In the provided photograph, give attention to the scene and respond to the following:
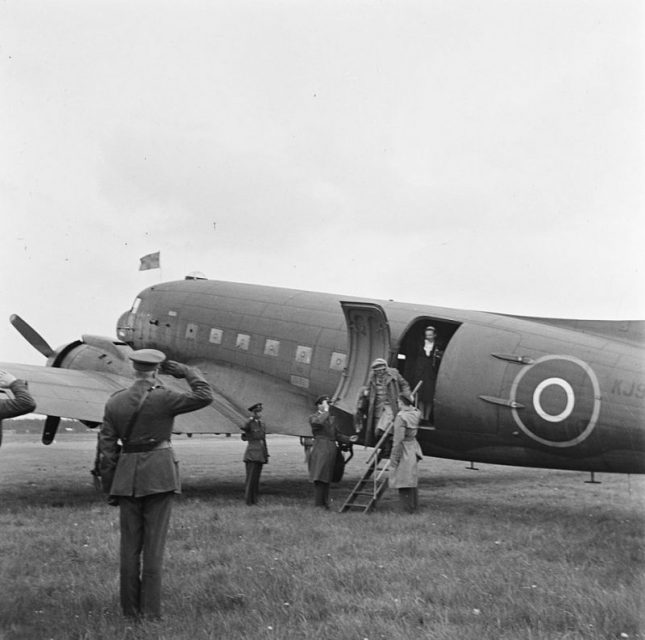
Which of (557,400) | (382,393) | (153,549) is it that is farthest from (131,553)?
(557,400)

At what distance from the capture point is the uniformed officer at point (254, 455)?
41.7 feet

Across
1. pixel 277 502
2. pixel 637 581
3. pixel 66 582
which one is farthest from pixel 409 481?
pixel 66 582

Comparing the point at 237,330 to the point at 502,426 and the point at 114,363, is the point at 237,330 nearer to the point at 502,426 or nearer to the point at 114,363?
the point at 114,363

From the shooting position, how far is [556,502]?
13.6 metres

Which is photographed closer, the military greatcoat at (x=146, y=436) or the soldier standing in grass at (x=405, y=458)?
the military greatcoat at (x=146, y=436)

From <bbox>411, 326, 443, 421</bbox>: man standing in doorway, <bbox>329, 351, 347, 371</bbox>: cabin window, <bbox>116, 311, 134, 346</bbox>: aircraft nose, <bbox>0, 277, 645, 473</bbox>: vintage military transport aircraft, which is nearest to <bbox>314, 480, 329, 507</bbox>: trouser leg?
<bbox>0, 277, 645, 473</bbox>: vintage military transport aircraft

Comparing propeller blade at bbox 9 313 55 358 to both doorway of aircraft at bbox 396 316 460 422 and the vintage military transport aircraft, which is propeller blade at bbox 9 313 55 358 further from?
doorway of aircraft at bbox 396 316 460 422

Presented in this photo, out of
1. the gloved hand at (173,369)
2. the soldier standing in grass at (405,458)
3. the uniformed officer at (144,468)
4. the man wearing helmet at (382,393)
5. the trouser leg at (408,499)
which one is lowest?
the trouser leg at (408,499)

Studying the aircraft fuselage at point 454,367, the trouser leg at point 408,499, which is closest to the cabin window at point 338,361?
the aircraft fuselage at point 454,367

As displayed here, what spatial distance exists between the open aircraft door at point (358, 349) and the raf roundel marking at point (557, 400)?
287cm

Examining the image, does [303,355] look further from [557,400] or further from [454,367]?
[557,400]

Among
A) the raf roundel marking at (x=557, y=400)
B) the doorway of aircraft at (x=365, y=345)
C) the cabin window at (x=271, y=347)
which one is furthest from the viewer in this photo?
the cabin window at (x=271, y=347)

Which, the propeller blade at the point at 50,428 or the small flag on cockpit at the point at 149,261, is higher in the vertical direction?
the small flag on cockpit at the point at 149,261

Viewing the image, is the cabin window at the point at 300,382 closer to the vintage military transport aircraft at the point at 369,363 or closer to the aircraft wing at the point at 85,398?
the vintage military transport aircraft at the point at 369,363
